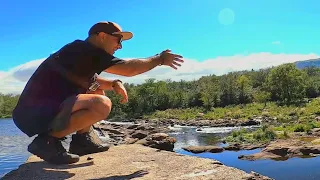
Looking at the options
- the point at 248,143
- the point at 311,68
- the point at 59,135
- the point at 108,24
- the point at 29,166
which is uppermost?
the point at 311,68

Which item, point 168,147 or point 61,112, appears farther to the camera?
point 168,147

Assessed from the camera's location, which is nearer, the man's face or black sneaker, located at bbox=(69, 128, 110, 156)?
the man's face

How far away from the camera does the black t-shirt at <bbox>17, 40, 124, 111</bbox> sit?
15.5 ft

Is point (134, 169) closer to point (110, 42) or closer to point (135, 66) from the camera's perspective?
point (135, 66)

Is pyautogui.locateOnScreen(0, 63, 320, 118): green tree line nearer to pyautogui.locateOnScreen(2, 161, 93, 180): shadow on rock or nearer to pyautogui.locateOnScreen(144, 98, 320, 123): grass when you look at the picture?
pyautogui.locateOnScreen(144, 98, 320, 123): grass

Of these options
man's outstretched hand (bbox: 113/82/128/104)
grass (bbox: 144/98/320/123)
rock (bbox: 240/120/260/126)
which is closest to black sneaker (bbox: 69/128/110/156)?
man's outstretched hand (bbox: 113/82/128/104)

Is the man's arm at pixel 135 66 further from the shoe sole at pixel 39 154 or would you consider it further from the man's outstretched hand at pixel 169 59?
the shoe sole at pixel 39 154

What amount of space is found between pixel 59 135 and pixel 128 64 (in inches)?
48.1

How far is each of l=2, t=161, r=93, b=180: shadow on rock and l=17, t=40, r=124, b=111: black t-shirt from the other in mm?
779

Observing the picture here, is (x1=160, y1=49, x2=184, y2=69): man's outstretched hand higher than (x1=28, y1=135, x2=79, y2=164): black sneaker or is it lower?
higher

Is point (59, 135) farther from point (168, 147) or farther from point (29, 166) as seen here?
point (168, 147)

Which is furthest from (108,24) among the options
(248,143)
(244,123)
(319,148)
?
(244,123)

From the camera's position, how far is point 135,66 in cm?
478

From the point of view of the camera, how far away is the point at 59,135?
484 cm
